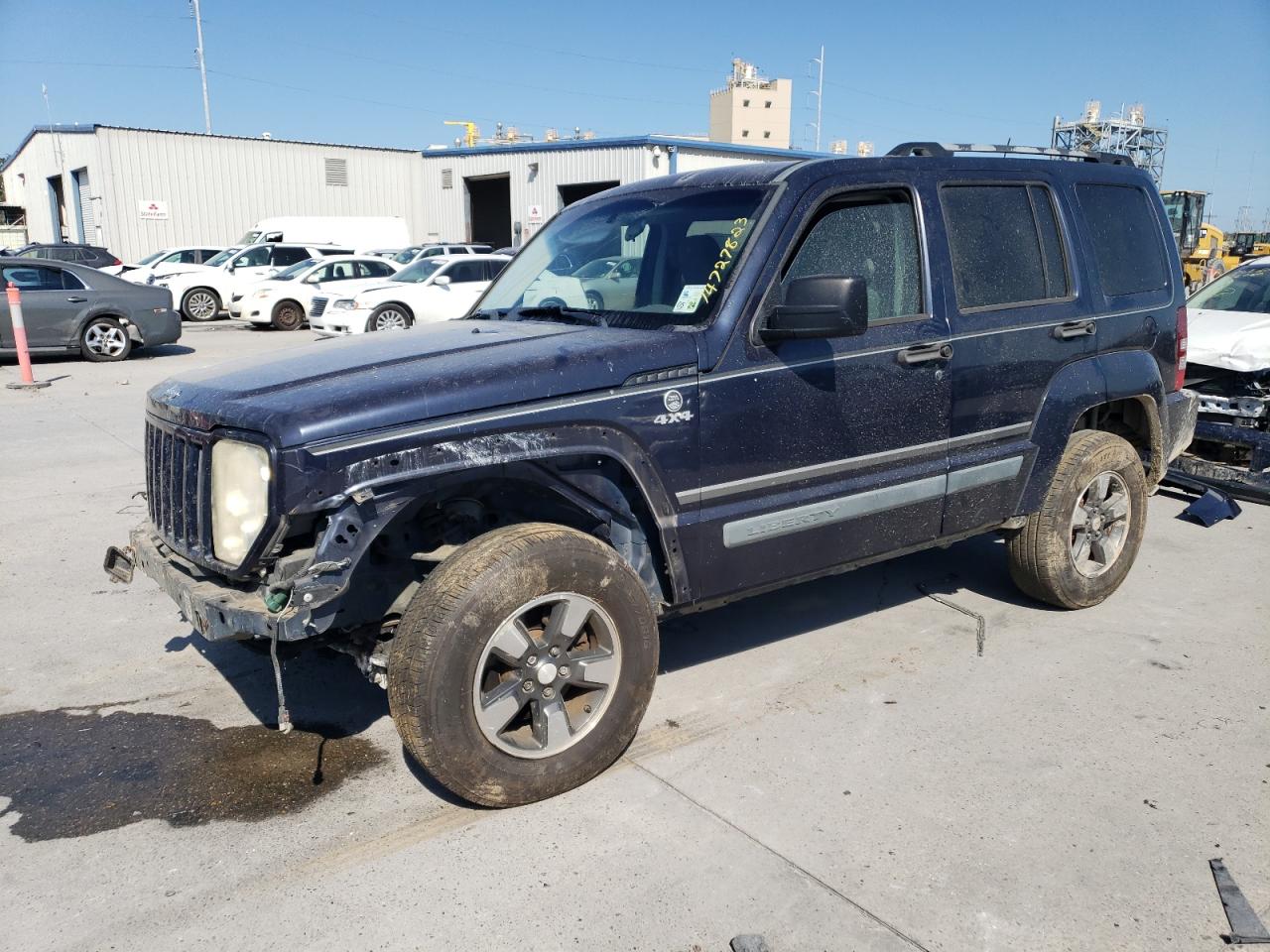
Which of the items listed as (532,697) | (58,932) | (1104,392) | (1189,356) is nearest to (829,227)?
(1104,392)

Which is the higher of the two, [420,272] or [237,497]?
[420,272]

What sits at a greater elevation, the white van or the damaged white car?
the white van

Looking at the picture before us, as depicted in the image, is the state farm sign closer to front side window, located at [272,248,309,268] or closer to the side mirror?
front side window, located at [272,248,309,268]

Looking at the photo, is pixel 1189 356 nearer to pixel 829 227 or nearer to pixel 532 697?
pixel 829 227

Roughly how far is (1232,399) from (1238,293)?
2.04m

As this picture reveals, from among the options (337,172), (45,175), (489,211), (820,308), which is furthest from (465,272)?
(45,175)

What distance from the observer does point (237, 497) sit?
3090mm

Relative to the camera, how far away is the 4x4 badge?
3.43m

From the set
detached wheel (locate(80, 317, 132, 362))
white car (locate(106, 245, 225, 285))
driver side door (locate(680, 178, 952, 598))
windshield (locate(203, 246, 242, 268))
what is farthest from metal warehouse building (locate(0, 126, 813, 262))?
driver side door (locate(680, 178, 952, 598))

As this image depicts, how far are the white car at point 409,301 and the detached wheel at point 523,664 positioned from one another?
13917 millimetres

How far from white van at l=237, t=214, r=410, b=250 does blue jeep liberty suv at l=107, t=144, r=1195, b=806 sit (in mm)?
26328

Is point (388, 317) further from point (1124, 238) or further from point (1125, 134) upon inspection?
point (1125, 134)

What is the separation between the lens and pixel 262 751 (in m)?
3.73

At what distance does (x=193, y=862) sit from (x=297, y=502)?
118 centimetres
